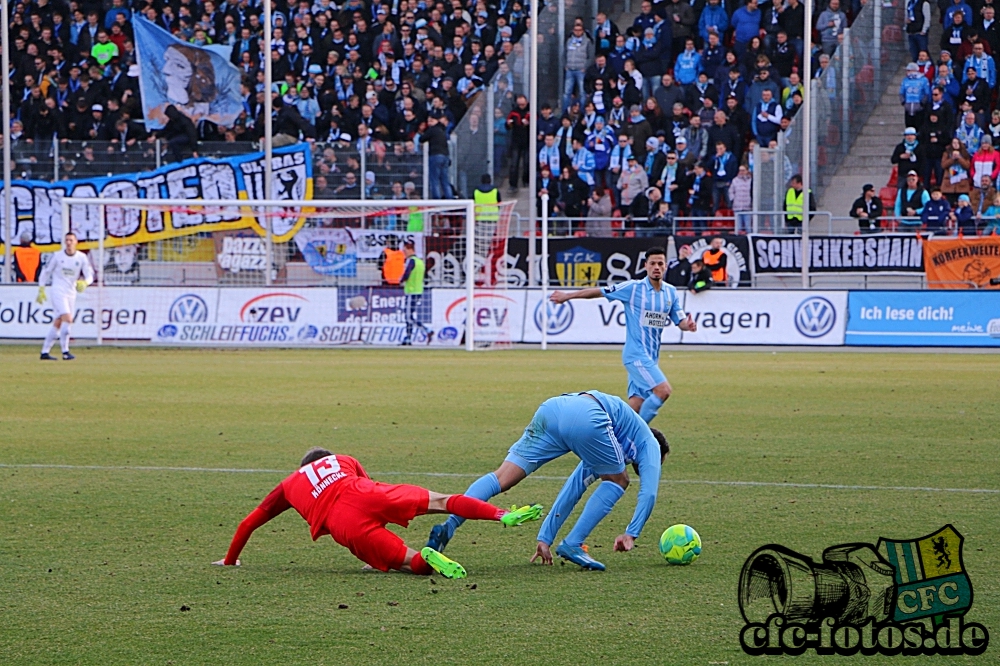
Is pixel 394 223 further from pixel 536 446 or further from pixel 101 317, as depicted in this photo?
pixel 536 446

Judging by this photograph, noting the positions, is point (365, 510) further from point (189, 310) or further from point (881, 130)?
point (881, 130)

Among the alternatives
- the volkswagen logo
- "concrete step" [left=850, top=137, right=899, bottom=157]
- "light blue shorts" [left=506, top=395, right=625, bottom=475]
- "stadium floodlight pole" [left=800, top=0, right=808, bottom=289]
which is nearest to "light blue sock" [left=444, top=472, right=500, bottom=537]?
"light blue shorts" [left=506, top=395, right=625, bottom=475]

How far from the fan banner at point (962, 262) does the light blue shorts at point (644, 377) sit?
48.2ft

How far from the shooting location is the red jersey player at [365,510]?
6.73m

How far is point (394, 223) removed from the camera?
87.2ft

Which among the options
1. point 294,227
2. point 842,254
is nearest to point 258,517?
point 294,227

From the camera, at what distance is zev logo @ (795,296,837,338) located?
24516 mm

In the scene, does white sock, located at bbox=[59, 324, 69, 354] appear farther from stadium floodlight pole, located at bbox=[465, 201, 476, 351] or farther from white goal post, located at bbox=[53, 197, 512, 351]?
stadium floodlight pole, located at bbox=[465, 201, 476, 351]

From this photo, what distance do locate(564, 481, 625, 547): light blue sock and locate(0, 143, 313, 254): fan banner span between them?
69.0 ft

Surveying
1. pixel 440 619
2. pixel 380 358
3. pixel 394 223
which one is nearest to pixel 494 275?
pixel 394 223

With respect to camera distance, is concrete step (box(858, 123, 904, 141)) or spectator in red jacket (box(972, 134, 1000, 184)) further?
concrete step (box(858, 123, 904, 141))

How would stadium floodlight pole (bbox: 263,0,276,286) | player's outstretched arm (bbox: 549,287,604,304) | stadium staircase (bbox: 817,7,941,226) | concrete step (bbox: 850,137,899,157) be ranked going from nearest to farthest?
player's outstretched arm (bbox: 549,287,604,304) < stadium floodlight pole (bbox: 263,0,276,286) < stadium staircase (bbox: 817,7,941,226) < concrete step (bbox: 850,137,899,157)

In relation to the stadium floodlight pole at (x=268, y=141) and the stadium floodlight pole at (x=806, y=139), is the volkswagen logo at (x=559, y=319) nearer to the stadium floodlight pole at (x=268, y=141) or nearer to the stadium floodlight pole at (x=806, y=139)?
A: the stadium floodlight pole at (x=806, y=139)

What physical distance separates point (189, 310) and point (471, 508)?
20.0 m
